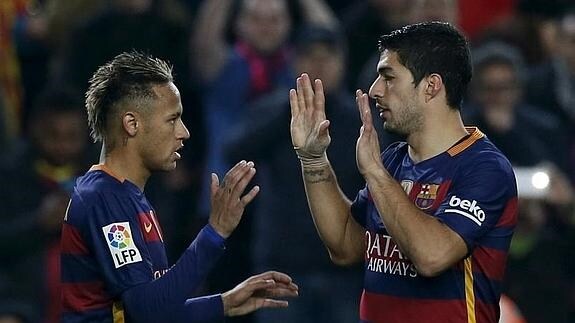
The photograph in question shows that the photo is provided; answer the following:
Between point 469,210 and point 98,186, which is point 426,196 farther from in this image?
point 98,186

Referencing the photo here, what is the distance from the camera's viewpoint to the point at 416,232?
18.0 ft

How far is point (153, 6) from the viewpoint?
9883 millimetres

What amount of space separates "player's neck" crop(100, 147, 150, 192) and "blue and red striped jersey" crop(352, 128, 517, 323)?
104cm

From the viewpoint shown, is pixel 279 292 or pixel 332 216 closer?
pixel 279 292

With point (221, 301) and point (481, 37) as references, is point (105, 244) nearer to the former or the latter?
point (221, 301)

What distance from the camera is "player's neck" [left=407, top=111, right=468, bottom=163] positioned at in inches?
232

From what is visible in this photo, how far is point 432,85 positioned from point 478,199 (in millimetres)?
532

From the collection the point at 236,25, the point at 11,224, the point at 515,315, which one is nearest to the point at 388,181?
the point at 515,315

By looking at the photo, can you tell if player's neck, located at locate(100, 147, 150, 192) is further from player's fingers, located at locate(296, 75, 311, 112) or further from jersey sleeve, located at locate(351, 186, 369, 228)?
jersey sleeve, located at locate(351, 186, 369, 228)

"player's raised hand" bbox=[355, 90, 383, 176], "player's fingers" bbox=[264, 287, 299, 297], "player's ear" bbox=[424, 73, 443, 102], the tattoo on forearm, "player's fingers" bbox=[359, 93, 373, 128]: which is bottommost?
"player's fingers" bbox=[264, 287, 299, 297]

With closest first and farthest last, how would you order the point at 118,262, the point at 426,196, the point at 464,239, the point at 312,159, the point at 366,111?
the point at 118,262, the point at 464,239, the point at 366,111, the point at 426,196, the point at 312,159

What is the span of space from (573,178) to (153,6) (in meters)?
3.19

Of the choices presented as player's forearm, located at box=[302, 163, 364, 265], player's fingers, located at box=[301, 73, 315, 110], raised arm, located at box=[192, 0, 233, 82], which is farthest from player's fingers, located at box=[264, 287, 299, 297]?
raised arm, located at box=[192, 0, 233, 82]

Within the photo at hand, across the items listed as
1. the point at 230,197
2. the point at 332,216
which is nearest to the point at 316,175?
the point at 332,216
